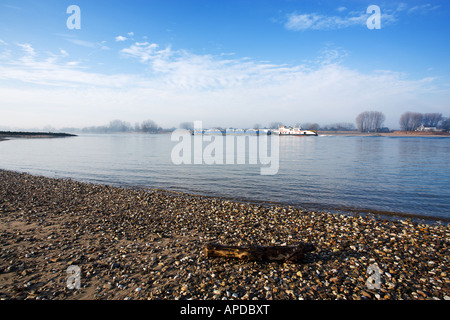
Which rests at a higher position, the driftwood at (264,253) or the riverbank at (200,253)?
the driftwood at (264,253)

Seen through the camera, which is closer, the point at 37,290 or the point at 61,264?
the point at 37,290

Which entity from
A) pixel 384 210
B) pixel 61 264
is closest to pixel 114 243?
pixel 61 264

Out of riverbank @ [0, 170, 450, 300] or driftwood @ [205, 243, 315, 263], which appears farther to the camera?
driftwood @ [205, 243, 315, 263]

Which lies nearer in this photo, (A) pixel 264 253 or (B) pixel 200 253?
(A) pixel 264 253

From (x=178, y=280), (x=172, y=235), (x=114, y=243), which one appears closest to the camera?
(x=178, y=280)

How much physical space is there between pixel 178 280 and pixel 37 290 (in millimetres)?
3499

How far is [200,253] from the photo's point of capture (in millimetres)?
7875

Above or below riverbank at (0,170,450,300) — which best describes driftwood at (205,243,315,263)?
above

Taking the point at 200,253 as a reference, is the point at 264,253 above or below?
above

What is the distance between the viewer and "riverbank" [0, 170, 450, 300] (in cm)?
598

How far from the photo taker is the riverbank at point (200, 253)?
5984 mm
